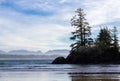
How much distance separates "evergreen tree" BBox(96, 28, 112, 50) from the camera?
85.6 meters

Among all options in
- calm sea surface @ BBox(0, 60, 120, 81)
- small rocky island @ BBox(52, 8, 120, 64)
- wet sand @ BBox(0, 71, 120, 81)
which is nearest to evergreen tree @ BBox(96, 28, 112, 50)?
small rocky island @ BBox(52, 8, 120, 64)

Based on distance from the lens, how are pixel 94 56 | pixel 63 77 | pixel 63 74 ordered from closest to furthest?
pixel 63 77 → pixel 63 74 → pixel 94 56

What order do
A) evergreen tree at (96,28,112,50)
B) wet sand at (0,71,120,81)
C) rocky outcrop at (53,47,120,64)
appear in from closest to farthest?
wet sand at (0,71,120,81) < rocky outcrop at (53,47,120,64) < evergreen tree at (96,28,112,50)

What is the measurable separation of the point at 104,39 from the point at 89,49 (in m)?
11.4

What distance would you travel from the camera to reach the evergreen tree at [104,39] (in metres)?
85.6

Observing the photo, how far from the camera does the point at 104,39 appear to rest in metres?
90.7

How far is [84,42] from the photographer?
88438 millimetres

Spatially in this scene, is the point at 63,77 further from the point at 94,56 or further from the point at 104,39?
the point at 104,39

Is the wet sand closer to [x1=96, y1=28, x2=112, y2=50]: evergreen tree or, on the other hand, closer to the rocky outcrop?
the rocky outcrop

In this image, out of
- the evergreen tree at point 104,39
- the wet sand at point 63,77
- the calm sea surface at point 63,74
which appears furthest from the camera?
the evergreen tree at point 104,39

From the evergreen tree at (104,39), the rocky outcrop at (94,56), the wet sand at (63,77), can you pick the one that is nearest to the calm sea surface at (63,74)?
the wet sand at (63,77)

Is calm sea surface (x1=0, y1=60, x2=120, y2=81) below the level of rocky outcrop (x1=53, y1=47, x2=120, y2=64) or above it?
below

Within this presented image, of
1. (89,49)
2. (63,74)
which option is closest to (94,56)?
(89,49)

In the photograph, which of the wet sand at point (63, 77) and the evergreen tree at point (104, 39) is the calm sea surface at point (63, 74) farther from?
the evergreen tree at point (104, 39)
